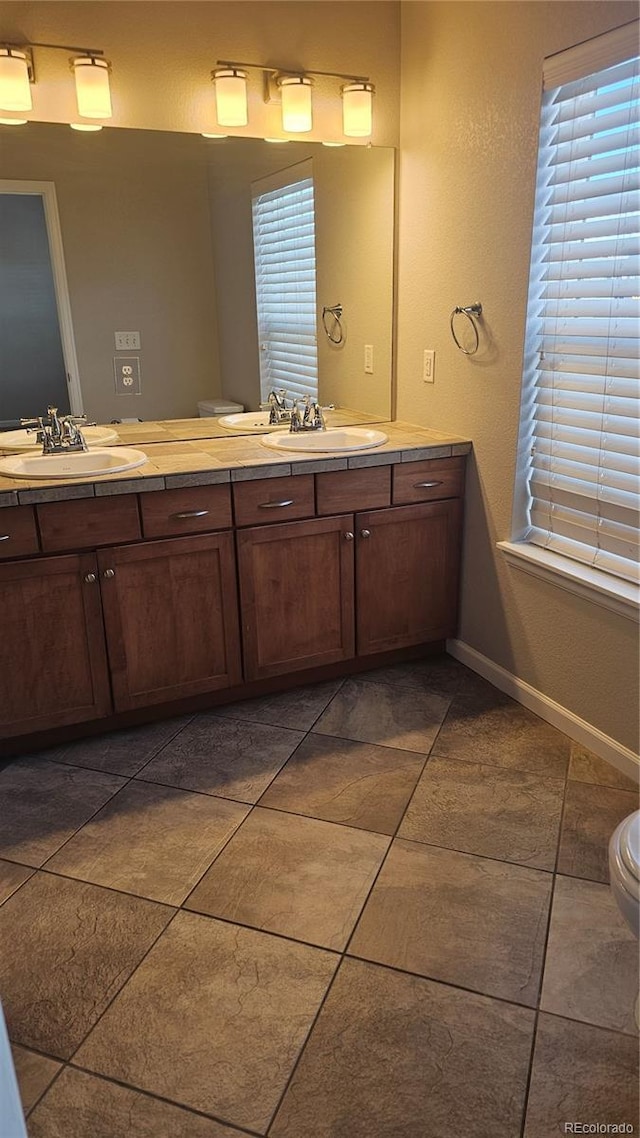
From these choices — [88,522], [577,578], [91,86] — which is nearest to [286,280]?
[91,86]

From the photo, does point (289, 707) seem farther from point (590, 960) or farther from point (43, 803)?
point (590, 960)

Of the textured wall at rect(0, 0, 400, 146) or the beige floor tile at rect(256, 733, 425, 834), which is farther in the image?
the textured wall at rect(0, 0, 400, 146)

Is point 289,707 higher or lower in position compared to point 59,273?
lower

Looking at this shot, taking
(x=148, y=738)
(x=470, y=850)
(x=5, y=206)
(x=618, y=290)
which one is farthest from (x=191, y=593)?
(x=618, y=290)

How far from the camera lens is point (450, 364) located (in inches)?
111

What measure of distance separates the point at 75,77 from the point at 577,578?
7.24ft

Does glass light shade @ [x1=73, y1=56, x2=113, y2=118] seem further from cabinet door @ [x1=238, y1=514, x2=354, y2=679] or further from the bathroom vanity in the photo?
cabinet door @ [x1=238, y1=514, x2=354, y2=679]

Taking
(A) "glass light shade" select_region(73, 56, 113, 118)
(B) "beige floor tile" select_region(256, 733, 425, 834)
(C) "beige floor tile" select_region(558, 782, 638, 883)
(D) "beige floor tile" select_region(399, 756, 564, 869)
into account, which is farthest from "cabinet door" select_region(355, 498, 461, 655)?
(A) "glass light shade" select_region(73, 56, 113, 118)

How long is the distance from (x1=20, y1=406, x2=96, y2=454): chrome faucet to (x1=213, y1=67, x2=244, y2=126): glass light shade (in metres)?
1.15

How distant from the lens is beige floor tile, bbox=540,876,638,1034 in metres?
1.55

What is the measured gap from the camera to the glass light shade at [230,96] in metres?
2.58

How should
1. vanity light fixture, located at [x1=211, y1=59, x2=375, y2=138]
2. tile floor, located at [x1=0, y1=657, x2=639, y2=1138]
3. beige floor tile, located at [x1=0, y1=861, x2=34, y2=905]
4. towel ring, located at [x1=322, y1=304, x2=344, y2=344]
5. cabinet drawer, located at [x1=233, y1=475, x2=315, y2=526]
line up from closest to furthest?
tile floor, located at [x1=0, y1=657, x2=639, y2=1138] → beige floor tile, located at [x1=0, y1=861, x2=34, y2=905] → cabinet drawer, located at [x1=233, y1=475, x2=315, y2=526] → vanity light fixture, located at [x1=211, y1=59, x2=375, y2=138] → towel ring, located at [x1=322, y1=304, x2=344, y2=344]

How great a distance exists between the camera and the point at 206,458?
2.54 meters

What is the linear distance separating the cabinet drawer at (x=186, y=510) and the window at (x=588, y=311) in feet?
3.31
